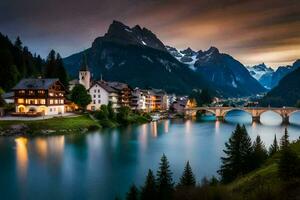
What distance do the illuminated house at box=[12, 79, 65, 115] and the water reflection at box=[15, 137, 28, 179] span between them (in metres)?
19.2

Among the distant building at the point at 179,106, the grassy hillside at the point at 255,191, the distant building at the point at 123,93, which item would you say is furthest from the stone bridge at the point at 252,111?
the grassy hillside at the point at 255,191

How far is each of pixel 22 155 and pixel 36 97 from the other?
34.8 meters

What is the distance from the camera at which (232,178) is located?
3406cm

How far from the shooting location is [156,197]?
1015 inches

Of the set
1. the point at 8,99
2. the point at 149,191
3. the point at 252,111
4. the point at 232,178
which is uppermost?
the point at 8,99

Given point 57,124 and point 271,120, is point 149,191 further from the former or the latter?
point 271,120

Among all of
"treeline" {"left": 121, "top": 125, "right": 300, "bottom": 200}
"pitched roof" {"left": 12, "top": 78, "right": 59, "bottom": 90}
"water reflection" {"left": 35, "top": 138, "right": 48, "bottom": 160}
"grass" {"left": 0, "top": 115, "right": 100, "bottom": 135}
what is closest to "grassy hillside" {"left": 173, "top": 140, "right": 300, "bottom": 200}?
"treeline" {"left": 121, "top": 125, "right": 300, "bottom": 200}

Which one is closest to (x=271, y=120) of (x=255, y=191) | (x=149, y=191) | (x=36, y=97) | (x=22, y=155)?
(x=36, y=97)

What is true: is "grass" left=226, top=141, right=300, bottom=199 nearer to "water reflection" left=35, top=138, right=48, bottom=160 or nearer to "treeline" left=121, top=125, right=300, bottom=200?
"treeline" left=121, top=125, right=300, bottom=200

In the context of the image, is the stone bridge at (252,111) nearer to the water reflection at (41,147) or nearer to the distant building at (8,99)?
the distant building at (8,99)

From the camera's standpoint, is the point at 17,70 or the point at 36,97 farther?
the point at 17,70

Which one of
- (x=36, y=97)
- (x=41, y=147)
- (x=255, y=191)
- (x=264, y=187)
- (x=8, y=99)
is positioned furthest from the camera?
(x=8, y=99)

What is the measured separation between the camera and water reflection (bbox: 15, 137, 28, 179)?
42131 mm

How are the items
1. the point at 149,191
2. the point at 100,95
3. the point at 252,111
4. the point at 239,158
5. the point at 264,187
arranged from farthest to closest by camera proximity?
the point at 252,111 < the point at 100,95 < the point at 239,158 < the point at 149,191 < the point at 264,187
